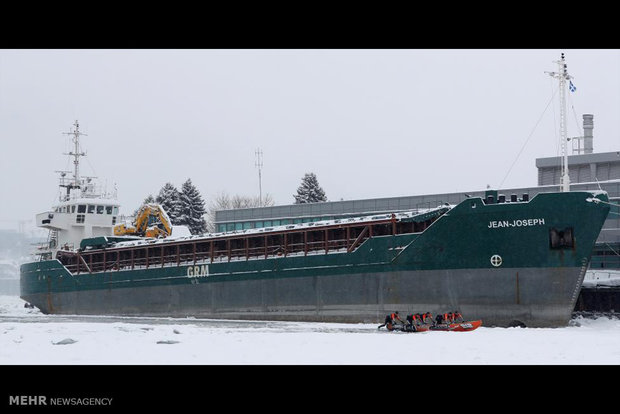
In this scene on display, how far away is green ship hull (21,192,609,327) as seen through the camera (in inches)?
1108

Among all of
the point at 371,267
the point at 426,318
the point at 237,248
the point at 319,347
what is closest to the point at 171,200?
the point at 237,248

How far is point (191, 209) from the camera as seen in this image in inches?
3243

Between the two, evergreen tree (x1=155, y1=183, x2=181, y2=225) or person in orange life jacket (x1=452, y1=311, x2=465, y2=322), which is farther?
evergreen tree (x1=155, y1=183, x2=181, y2=225)

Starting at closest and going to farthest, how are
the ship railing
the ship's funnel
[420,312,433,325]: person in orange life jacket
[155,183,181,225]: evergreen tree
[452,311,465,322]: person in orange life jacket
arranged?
[420,312,433,325]: person in orange life jacket < [452,311,465,322]: person in orange life jacket < the ship railing < the ship's funnel < [155,183,181,225]: evergreen tree

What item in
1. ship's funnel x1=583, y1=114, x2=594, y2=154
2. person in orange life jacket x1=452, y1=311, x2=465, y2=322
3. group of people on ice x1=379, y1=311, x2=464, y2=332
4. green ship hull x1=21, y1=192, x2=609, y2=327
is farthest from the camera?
ship's funnel x1=583, y1=114, x2=594, y2=154

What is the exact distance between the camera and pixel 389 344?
70.3ft

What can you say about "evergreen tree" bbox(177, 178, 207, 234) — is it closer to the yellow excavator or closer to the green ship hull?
the yellow excavator

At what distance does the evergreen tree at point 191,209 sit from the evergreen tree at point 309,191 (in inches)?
484

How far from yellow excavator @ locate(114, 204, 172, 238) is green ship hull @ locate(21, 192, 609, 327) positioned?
913 cm

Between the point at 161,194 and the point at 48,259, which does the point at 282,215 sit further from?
the point at 161,194

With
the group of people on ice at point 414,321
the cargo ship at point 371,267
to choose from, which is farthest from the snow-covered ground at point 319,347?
the cargo ship at point 371,267

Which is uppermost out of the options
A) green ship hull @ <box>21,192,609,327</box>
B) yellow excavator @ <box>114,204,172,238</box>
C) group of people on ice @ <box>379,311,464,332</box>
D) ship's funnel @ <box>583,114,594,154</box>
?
ship's funnel @ <box>583,114,594,154</box>

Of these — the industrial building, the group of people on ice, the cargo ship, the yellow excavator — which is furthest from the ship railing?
the industrial building
